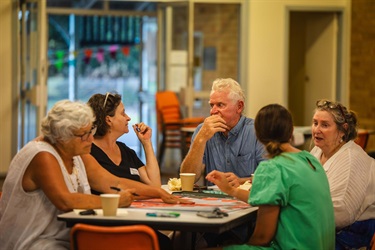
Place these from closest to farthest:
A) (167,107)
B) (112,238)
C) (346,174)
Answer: (112,238) < (346,174) < (167,107)

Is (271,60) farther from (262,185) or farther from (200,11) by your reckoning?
(262,185)

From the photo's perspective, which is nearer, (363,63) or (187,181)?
(187,181)

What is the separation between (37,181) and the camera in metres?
3.79

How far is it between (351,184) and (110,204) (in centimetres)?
147

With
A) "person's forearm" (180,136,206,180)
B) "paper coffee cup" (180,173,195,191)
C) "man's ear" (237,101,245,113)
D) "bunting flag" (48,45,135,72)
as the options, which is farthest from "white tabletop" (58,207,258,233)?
"bunting flag" (48,45,135,72)

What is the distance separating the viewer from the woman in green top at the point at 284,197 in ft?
11.9

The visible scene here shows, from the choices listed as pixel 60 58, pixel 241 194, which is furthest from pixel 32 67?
pixel 241 194

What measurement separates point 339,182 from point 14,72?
7.50 meters

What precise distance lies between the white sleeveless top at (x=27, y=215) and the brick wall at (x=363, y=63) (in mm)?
8176

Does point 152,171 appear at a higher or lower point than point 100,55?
lower

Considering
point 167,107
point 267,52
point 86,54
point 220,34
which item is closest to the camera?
point 267,52

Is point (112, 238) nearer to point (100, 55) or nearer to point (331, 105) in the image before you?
point (331, 105)

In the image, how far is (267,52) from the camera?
37.4 ft

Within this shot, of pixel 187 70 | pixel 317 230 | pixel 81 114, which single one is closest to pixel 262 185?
pixel 317 230
